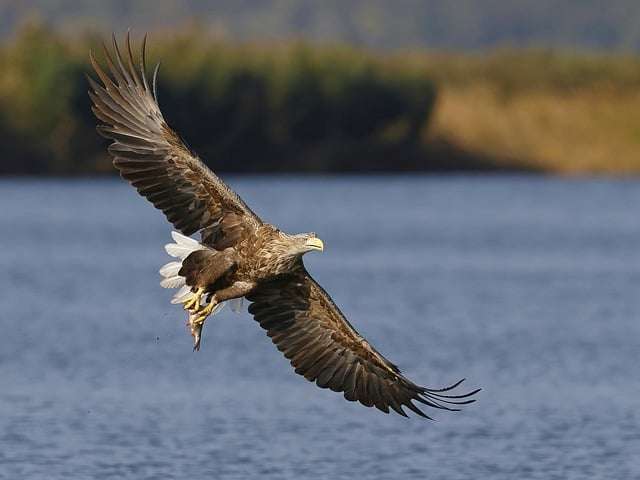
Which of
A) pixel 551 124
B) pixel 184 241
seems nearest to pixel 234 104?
pixel 551 124

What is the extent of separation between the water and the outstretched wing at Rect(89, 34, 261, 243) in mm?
2483

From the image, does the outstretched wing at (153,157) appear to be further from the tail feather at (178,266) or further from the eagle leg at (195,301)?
the eagle leg at (195,301)

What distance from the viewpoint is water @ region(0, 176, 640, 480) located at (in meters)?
13.4

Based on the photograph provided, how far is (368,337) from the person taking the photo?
19641 mm

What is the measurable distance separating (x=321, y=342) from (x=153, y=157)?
60.8 inches

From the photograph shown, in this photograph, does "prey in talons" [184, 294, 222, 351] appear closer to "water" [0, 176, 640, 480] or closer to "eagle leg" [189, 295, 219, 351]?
"eagle leg" [189, 295, 219, 351]

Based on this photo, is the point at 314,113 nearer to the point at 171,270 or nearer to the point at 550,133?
the point at 550,133

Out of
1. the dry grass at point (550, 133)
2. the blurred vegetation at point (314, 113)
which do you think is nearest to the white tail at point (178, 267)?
the blurred vegetation at point (314, 113)

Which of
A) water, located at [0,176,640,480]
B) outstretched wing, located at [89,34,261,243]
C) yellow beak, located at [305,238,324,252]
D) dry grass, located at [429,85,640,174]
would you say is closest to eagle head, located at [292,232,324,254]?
yellow beak, located at [305,238,324,252]

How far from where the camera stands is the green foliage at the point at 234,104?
48188 mm

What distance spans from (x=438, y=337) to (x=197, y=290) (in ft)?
31.6

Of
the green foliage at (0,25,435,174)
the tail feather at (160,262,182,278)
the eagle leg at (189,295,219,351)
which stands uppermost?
the green foliage at (0,25,435,174)

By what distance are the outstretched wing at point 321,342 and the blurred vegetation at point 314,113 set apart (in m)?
35.7

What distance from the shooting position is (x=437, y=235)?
1350 inches
